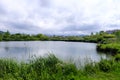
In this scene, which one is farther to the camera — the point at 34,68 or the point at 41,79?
the point at 34,68

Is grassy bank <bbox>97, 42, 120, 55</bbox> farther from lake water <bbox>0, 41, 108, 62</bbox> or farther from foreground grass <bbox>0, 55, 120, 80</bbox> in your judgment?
foreground grass <bbox>0, 55, 120, 80</bbox>

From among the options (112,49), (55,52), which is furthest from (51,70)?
(112,49)

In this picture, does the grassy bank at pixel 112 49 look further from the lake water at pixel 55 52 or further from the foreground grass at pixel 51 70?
the foreground grass at pixel 51 70

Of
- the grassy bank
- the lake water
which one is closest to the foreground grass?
the lake water

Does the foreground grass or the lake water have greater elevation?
the foreground grass

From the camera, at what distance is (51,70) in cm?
941

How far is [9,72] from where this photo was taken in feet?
29.7

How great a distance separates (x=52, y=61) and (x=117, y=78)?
3743 mm

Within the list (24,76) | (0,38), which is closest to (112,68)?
(24,76)

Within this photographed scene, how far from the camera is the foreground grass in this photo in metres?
8.23

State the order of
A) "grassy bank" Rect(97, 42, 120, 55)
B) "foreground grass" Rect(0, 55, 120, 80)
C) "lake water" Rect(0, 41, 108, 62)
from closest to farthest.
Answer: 1. "foreground grass" Rect(0, 55, 120, 80)
2. "lake water" Rect(0, 41, 108, 62)
3. "grassy bank" Rect(97, 42, 120, 55)

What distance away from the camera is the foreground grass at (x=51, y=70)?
8227mm

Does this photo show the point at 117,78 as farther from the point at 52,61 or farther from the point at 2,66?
the point at 2,66

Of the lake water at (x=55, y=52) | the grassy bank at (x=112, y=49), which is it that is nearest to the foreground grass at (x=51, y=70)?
the lake water at (x=55, y=52)
